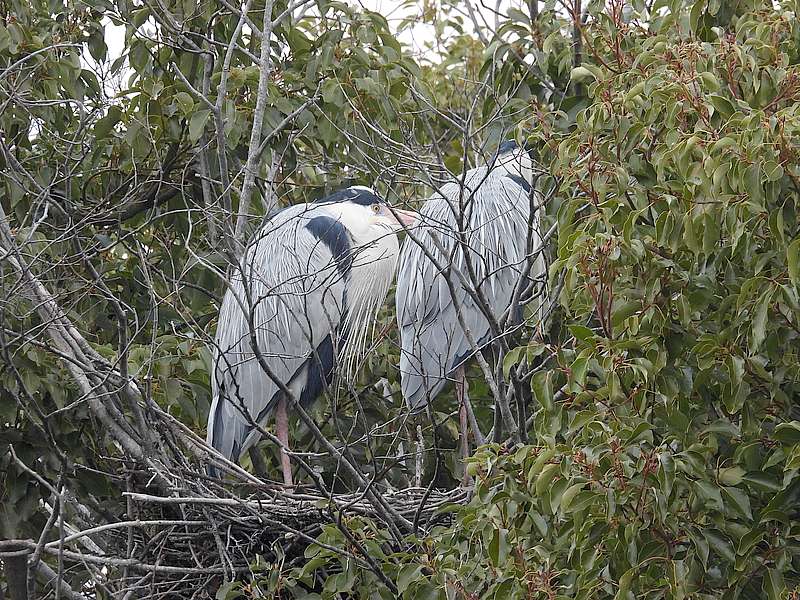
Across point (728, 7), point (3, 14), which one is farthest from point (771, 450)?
point (3, 14)

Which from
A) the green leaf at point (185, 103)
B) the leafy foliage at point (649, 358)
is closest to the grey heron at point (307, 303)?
the green leaf at point (185, 103)

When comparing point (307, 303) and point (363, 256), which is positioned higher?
point (363, 256)

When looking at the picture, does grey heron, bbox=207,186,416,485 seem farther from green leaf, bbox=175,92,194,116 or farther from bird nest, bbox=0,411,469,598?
bird nest, bbox=0,411,469,598

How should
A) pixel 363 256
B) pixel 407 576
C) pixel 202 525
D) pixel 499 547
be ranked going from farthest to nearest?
pixel 363 256, pixel 202 525, pixel 407 576, pixel 499 547

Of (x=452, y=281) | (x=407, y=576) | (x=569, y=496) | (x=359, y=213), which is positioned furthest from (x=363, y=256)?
(x=569, y=496)

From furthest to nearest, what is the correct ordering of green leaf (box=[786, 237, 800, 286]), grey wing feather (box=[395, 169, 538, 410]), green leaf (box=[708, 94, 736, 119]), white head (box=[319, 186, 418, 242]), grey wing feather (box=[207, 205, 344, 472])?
1. white head (box=[319, 186, 418, 242])
2. grey wing feather (box=[207, 205, 344, 472])
3. grey wing feather (box=[395, 169, 538, 410])
4. green leaf (box=[708, 94, 736, 119])
5. green leaf (box=[786, 237, 800, 286])

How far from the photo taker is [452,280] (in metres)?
4.32

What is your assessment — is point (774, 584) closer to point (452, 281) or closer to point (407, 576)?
point (407, 576)

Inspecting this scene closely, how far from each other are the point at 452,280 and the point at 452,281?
0.81ft

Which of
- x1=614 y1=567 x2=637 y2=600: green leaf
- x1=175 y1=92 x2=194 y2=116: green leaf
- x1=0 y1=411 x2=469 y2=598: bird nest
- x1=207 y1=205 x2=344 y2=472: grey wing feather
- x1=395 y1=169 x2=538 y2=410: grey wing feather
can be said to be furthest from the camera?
x1=207 y1=205 x2=344 y2=472: grey wing feather

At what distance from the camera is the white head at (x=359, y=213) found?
4516 millimetres

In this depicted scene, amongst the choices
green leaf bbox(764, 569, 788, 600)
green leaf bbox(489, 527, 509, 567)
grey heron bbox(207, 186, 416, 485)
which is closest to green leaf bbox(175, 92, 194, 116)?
grey heron bbox(207, 186, 416, 485)

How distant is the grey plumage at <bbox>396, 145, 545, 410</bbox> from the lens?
417 centimetres

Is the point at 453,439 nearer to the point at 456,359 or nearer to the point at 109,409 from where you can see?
the point at 456,359
